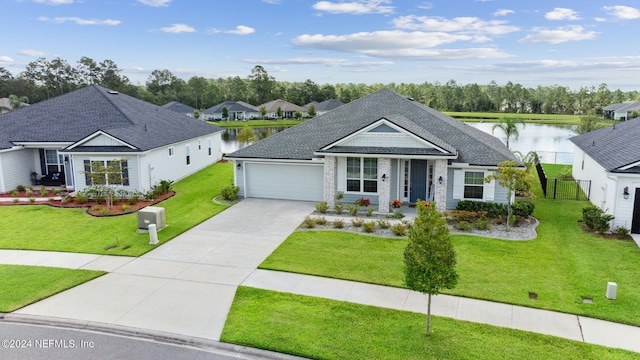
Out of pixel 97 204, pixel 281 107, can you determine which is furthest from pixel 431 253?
pixel 281 107

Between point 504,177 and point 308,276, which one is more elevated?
point 504,177

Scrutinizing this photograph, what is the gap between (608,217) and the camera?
16109mm

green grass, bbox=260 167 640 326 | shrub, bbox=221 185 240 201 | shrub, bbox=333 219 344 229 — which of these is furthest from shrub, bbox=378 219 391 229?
shrub, bbox=221 185 240 201

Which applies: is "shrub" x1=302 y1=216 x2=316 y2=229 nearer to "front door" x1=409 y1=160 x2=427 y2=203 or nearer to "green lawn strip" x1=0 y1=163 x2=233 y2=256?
"green lawn strip" x1=0 y1=163 x2=233 y2=256

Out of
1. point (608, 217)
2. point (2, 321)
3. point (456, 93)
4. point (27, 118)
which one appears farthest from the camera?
point (456, 93)

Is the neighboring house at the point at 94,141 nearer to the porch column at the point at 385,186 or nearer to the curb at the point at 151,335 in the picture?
the curb at the point at 151,335

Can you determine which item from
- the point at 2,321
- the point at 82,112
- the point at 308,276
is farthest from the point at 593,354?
the point at 82,112

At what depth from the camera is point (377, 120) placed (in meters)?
19.2

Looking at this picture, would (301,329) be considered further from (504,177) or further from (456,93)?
(456,93)

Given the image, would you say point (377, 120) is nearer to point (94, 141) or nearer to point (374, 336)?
point (374, 336)

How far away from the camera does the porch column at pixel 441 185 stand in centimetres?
1880

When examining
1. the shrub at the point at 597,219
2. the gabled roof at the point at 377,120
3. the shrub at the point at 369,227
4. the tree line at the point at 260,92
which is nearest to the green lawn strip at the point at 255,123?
the tree line at the point at 260,92

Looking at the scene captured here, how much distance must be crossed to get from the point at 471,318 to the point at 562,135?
6404 centimetres

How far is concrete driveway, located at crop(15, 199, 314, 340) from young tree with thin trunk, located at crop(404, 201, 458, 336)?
4610mm
